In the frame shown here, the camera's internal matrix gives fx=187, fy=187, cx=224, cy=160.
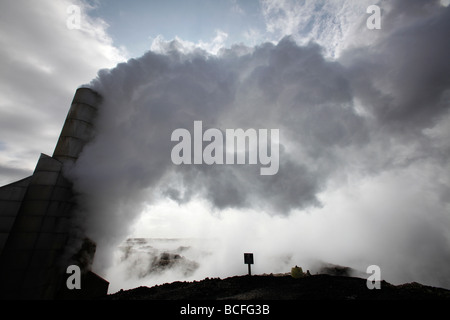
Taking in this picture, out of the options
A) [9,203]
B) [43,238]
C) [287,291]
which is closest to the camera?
[287,291]

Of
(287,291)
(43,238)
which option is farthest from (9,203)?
(287,291)

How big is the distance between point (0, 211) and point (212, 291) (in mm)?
11849

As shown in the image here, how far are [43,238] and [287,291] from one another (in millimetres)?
12911

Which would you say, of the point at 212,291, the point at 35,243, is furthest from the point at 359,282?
the point at 35,243

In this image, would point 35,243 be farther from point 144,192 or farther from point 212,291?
point 212,291

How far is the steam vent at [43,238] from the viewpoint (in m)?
9.51

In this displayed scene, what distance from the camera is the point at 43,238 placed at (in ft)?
33.6

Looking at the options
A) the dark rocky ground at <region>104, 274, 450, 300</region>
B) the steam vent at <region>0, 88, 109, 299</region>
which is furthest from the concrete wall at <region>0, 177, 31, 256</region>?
the dark rocky ground at <region>104, 274, 450, 300</region>

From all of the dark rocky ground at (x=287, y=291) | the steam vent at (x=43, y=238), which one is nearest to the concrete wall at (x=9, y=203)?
the steam vent at (x=43, y=238)

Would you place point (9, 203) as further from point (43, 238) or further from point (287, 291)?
point (287, 291)

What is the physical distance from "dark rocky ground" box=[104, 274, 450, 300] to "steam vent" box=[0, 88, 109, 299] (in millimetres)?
4337

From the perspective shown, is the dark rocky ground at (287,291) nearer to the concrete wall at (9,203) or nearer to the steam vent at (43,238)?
the steam vent at (43,238)

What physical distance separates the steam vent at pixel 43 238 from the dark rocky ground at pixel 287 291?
14.2 ft
